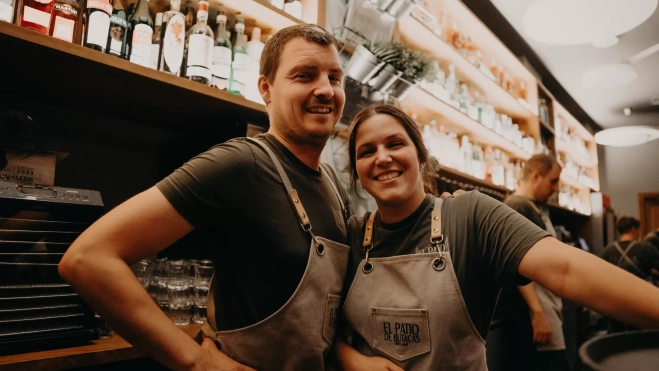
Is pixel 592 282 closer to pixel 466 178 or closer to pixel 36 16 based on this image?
pixel 36 16

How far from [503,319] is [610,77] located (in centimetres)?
228

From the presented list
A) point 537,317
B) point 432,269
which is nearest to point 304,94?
point 432,269

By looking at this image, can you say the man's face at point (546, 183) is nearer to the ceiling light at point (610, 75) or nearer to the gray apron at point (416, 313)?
the ceiling light at point (610, 75)

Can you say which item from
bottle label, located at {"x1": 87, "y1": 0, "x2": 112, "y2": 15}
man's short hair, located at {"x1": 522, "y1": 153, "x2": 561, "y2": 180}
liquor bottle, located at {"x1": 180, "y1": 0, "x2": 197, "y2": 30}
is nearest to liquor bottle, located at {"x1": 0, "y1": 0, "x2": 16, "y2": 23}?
bottle label, located at {"x1": 87, "y1": 0, "x2": 112, "y2": 15}

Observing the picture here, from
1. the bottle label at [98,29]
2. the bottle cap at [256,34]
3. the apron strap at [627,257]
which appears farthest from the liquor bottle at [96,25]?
the apron strap at [627,257]

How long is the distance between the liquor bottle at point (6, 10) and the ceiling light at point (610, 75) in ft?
12.6

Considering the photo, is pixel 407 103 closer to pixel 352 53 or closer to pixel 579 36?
pixel 352 53

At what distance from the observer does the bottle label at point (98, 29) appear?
1.33 metres

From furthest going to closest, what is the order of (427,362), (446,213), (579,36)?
(579,36) < (446,213) < (427,362)

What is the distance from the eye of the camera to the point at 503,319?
2.56m

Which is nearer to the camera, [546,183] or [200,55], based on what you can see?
[200,55]

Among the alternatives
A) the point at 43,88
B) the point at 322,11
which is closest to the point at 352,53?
the point at 322,11

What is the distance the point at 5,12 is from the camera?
117 centimetres

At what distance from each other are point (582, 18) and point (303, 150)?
1898 millimetres
